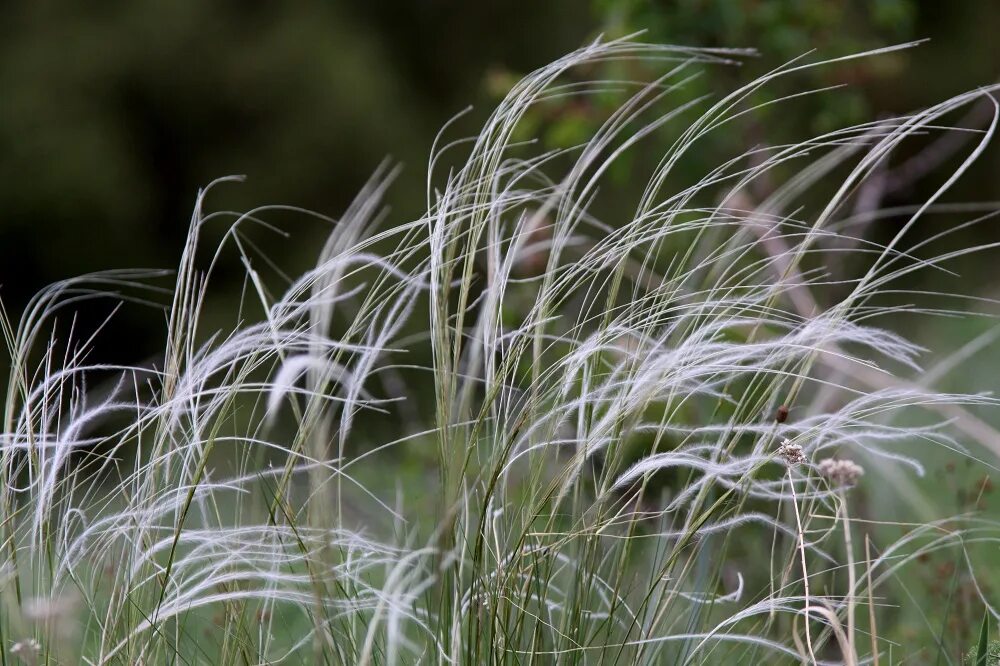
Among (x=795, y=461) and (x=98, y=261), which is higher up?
(x=795, y=461)

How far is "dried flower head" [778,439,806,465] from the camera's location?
89cm

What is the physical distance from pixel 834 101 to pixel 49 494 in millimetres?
2040

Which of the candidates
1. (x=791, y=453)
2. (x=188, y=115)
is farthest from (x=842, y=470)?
(x=188, y=115)

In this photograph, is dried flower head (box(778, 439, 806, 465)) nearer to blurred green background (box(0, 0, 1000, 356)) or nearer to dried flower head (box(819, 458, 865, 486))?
dried flower head (box(819, 458, 865, 486))

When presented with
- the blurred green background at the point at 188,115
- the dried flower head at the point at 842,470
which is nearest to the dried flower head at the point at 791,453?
the dried flower head at the point at 842,470

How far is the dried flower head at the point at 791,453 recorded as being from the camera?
2.91 ft

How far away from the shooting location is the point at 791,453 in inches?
36.0

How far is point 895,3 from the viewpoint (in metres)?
2.26

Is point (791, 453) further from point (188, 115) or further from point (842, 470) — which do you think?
point (188, 115)

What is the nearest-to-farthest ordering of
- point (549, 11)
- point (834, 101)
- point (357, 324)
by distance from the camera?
point (357, 324) < point (834, 101) < point (549, 11)

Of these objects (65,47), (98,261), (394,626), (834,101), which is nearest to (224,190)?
(98,261)

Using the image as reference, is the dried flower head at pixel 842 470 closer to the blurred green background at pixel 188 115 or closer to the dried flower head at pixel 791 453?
the dried flower head at pixel 791 453

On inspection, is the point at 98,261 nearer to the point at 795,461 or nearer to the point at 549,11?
the point at 549,11

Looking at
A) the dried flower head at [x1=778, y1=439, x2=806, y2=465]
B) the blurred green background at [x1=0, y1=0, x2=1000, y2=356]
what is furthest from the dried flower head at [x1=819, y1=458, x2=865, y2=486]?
the blurred green background at [x1=0, y1=0, x2=1000, y2=356]
